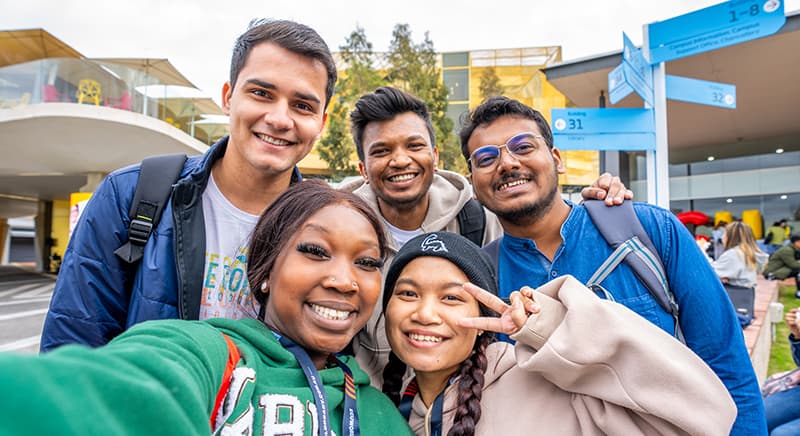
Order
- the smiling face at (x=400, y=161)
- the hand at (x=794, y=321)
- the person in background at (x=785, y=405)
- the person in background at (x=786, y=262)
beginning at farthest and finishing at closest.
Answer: the person in background at (x=786, y=262) → the hand at (x=794, y=321) → the person in background at (x=785, y=405) → the smiling face at (x=400, y=161)

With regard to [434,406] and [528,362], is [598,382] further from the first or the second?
[434,406]

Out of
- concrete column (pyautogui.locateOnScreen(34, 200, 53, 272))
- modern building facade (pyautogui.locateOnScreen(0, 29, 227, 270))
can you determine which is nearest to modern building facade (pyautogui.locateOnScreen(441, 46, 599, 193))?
modern building facade (pyautogui.locateOnScreen(0, 29, 227, 270))

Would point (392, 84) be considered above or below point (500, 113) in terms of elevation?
above

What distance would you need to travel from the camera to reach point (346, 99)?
1761 cm

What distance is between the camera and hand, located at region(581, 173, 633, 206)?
2.27m

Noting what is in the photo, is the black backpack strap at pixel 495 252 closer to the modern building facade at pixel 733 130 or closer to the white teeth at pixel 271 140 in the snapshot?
the white teeth at pixel 271 140

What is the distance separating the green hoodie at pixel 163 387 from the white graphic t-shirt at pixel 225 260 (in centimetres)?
56

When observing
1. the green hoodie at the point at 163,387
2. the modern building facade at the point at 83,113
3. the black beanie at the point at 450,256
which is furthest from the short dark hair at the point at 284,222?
the modern building facade at the point at 83,113

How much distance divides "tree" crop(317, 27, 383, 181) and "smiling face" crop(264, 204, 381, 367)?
16344 mm

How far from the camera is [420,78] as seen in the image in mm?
18016

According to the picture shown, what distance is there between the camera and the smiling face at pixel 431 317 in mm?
1698

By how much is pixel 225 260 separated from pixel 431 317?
41.2 inches

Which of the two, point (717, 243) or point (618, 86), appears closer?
point (618, 86)

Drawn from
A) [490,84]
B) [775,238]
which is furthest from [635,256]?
[490,84]
